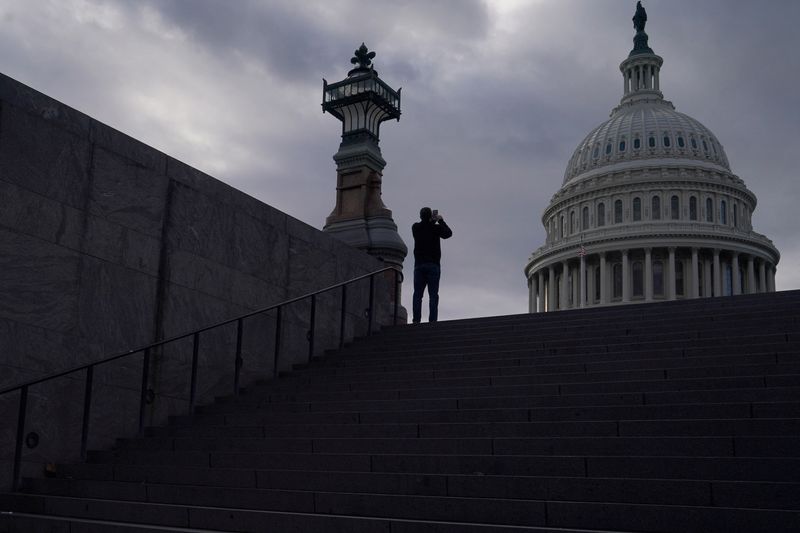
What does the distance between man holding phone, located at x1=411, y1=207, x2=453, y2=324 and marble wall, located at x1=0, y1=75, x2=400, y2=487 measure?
2.24 meters

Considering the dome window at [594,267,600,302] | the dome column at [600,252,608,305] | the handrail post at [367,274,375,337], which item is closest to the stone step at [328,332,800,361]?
the handrail post at [367,274,375,337]

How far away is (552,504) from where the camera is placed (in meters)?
5.84

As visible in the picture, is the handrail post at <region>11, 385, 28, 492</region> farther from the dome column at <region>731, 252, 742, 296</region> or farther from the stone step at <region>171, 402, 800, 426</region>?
the dome column at <region>731, 252, 742, 296</region>

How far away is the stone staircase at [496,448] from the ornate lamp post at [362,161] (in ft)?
72.9

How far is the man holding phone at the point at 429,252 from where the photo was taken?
14.3m

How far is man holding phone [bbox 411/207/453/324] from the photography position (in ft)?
47.0

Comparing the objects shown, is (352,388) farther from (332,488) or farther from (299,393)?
(332,488)

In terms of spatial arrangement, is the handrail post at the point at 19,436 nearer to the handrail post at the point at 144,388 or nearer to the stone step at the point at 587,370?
the handrail post at the point at 144,388

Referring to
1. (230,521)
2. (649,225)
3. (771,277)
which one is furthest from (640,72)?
(230,521)

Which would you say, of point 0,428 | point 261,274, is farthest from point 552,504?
point 261,274

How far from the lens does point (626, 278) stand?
294 feet

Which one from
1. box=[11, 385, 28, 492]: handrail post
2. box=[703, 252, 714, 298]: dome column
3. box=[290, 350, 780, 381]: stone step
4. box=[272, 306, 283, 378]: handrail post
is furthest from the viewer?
box=[703, 252, 714, 298]: dome column

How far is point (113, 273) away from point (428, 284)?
228 inches

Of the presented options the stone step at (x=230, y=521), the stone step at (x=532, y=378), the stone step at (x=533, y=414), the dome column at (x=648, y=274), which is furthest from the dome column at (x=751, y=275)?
the stone step at (x=230, y=521)
